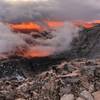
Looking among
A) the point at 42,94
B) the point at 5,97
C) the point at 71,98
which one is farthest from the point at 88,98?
the point at 5,97

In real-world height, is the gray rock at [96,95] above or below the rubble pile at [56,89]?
below

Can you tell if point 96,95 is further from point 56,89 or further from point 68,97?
point 56,89

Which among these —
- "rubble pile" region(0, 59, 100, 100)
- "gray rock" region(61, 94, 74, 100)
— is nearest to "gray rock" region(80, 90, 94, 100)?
"rubble pile" region(0, 59, 100, 100)

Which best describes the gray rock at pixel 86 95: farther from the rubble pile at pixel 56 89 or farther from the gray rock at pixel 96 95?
the gray rock at pixel 96 95

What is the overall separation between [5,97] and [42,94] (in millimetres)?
15684

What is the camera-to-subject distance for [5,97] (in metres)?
169

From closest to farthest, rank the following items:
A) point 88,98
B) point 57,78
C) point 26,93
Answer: point 88,98
point 26,93
point 57,78

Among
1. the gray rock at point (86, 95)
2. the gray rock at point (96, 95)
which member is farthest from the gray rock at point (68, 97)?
the gray rock at point (96, 95)

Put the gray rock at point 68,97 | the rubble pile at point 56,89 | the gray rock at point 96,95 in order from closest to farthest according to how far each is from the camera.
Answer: the gray rock at point 68,97, the gray rock at point 96,95, the rubble pile at point 56,89

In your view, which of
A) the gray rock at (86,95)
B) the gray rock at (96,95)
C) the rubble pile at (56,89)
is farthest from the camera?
the rubble pile at (56,89)

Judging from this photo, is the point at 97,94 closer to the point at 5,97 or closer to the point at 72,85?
the point at 72,85

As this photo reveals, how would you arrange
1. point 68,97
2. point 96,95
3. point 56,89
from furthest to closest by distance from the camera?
point 56,89 < point 96,95 < point 68,97

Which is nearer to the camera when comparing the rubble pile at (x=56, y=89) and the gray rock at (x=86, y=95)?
the gray rock at (x=86, y=95)

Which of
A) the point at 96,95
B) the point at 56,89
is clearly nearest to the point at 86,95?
the point at 96,95
